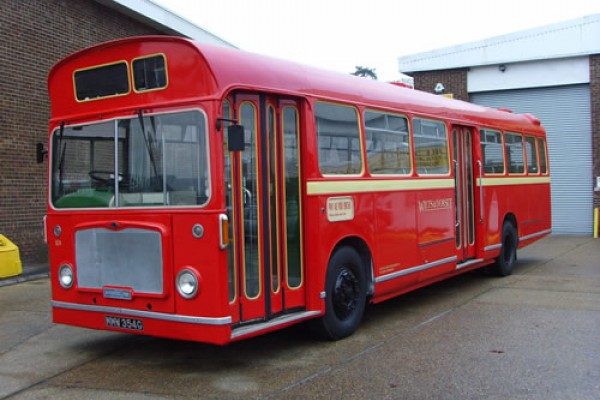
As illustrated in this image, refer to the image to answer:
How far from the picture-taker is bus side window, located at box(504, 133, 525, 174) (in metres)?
11.5

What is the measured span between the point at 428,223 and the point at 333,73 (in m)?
2.60

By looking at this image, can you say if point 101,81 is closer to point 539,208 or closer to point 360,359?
point 360,359

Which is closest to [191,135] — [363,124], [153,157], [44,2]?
[153,157]

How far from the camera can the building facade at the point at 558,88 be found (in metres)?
19.2

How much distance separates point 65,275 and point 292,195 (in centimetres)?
233

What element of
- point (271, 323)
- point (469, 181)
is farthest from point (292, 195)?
point (469, 181)

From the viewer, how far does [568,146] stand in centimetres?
1981

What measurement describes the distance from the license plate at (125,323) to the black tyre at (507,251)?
23.8ft

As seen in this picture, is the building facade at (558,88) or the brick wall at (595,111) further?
the building facade at (558,88)

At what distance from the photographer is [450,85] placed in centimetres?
2119

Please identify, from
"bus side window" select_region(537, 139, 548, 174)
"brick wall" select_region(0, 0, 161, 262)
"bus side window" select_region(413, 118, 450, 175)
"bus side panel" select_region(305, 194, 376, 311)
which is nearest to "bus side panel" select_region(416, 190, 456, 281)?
"bus side window" select_region(413, 118, 450, 175)

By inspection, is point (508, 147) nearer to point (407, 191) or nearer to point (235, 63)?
point (407, 191)

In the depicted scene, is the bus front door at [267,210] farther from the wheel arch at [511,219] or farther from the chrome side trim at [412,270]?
the wheel arch at [511,219]

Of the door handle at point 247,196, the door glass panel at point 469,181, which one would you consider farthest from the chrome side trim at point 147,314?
the door glass panel at point 469,181
